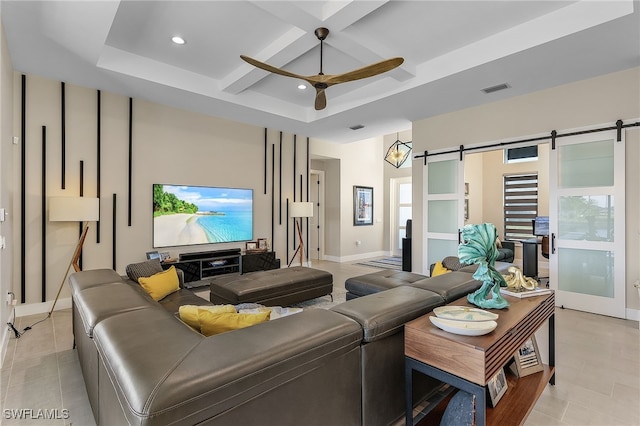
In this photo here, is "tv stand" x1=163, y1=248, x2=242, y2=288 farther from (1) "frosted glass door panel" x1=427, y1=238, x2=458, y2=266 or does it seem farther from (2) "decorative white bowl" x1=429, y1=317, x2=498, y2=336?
(2) "decorative white bowl" x1=429, y1=317, x2=498, y2=336

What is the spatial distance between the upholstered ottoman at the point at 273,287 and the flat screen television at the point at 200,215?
5.43 feet

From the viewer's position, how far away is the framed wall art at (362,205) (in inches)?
329

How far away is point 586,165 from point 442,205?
2.02m

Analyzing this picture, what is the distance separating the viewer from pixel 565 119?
4188mm

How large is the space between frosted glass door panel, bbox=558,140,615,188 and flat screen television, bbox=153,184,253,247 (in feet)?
16.3

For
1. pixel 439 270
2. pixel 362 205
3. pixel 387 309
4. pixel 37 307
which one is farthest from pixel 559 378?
pixel 362 205

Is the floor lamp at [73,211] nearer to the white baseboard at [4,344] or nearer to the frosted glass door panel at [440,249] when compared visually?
the white baseboard at [4,344]

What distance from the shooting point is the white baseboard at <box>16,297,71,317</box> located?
3.82 meters

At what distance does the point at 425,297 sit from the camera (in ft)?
6.21

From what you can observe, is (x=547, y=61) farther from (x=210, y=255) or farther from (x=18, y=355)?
(x=18, y=355)

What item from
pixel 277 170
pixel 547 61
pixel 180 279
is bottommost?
pixel 180 279

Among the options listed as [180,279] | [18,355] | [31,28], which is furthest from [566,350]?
[31,28]

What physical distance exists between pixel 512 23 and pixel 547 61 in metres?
0.66

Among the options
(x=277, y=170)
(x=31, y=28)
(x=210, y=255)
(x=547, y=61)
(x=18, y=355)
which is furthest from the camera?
(x=277, y=170)
